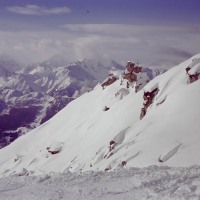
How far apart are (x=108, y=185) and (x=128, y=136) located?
8767cm

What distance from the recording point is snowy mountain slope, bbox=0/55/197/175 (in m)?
89.2

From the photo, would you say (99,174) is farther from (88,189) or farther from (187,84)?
(187,84)

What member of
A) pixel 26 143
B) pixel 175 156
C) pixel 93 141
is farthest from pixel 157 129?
pixel 26 143

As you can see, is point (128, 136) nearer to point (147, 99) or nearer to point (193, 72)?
point (147, 99)

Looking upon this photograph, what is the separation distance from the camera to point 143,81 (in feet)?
588

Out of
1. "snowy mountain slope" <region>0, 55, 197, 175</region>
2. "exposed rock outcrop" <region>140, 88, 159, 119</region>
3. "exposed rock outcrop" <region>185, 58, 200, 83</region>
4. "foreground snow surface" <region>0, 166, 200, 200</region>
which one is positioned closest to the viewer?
"foreground snow surface" <region>0, 166, 200, 200</region>

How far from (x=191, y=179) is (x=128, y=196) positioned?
18.7ft

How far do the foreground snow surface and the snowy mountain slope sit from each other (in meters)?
42.9

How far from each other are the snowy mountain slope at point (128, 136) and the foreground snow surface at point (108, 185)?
141 feet

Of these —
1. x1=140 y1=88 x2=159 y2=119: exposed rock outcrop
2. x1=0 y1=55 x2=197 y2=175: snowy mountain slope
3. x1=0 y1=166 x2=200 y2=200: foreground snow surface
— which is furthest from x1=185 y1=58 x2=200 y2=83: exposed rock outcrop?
x1=0 y1=166 x2=200 y2=200: foreground snow surface

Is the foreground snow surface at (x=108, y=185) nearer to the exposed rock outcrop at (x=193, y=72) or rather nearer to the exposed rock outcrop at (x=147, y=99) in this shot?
the exposed rock outcrop at (x=193, y=72)

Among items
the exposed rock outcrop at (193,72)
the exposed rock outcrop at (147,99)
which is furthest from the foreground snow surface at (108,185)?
the exposed rock outcrop at (147,99)

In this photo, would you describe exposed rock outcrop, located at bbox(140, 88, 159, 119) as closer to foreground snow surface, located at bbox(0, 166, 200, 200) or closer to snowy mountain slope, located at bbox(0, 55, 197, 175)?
snowy mountain slope, located at bbox(0, 55, 197, 175)

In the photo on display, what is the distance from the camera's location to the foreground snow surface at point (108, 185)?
28656 millimetres
